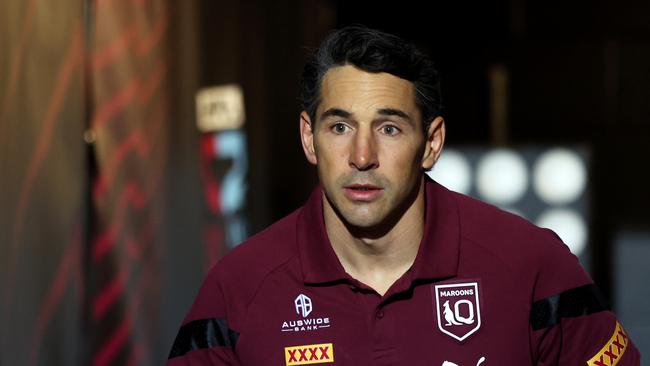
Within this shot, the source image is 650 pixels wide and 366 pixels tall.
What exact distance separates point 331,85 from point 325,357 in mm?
578

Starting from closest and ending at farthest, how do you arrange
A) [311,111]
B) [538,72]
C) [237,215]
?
[311,111], [237,215], [538,72]

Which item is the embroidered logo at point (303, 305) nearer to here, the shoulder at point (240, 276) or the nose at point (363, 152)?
the shoulder at point (240, 276)

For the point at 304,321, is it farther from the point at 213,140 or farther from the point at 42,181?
the point at 213,140

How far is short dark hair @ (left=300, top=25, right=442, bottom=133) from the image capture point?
2975mm

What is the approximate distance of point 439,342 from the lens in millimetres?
2924

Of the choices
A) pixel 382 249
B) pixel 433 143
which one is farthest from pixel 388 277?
pixel 433 143

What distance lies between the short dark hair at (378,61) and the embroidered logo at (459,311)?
0.36m

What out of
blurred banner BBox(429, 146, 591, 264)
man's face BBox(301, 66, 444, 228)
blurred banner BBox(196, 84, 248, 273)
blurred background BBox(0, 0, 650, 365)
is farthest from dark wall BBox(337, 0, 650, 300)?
man's face BBox(301, 66, 444, 228)

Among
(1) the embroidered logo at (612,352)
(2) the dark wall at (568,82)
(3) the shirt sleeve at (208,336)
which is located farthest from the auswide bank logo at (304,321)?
(2) the dark wall at (568,82)

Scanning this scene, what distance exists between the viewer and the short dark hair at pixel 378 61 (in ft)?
9.76

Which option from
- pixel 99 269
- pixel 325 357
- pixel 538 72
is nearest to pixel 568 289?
pixel 325 357

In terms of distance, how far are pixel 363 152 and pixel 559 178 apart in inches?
191

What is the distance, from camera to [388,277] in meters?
3.02

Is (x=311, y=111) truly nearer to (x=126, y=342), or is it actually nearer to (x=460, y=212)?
(x=460, y=212)
